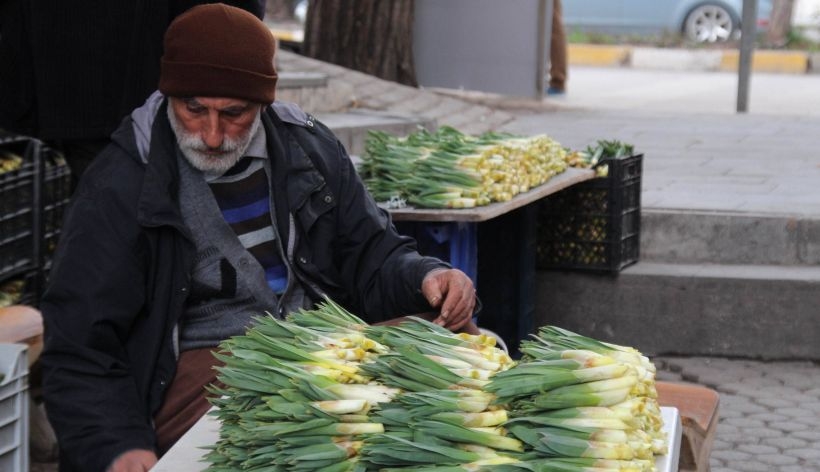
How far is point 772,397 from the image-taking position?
5.54 meters

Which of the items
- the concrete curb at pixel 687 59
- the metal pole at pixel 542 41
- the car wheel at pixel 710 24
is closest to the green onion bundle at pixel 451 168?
the metal pole at pixel 542 41

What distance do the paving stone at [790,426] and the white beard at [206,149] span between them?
2.61m

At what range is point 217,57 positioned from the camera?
3.17 metres

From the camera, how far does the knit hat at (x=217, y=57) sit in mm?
3172

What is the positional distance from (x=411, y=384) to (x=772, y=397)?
3.54 m

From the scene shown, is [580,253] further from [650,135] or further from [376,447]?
[376,447]

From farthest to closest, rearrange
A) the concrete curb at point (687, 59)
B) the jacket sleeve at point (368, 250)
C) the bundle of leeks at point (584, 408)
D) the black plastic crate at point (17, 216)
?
1. the concrete curb at point (687, 59)
2. the black plastic crate at point (17, 216)
3. the jacket sleeve at point (368, 250)
4. the bundle of leeks at point (584, 408)

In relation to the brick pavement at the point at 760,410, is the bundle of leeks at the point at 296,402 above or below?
above

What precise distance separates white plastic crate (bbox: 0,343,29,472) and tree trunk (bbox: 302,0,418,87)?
6785 mm

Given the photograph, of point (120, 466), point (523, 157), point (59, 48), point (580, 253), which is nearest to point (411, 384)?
point (120, 466)

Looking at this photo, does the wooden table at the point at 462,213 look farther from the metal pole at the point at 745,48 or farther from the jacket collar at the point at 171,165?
the metal pole at the point at 745,48

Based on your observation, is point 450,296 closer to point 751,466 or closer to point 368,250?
point 368,250

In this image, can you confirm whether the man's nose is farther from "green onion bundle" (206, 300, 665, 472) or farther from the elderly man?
"green onion bundle" (206, 300, 665, 472)

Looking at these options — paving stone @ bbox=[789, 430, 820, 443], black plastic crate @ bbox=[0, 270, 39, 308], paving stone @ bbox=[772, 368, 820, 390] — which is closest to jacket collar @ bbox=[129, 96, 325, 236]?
black plastic crate @ bbox=[0, 270, 39, 308]
